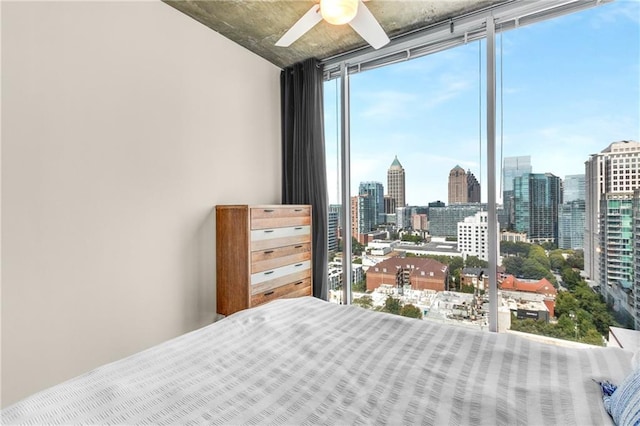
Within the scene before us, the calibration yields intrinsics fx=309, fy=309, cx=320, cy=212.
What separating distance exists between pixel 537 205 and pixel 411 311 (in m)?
1.31

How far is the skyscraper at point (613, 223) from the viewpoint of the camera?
196cm

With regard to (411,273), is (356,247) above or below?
above

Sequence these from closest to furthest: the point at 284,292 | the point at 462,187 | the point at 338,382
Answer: the point at 338,382 < the point at 462,187 < the point at 284,292

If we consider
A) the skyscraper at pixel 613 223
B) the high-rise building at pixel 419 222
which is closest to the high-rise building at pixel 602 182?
the skyscraper at pixel 613 223

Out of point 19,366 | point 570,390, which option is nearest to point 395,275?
point 570,390

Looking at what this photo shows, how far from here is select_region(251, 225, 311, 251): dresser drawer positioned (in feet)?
8.04

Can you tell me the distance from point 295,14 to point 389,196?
170 centimetres

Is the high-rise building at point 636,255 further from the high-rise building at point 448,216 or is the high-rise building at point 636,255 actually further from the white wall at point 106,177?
the white wall at point 106,177

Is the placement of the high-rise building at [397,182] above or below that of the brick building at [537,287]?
above

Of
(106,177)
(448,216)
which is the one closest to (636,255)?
(448,216)

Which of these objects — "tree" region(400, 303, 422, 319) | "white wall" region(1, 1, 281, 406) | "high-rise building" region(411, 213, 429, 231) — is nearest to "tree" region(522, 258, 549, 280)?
"high-rise building" region(411, 213, 429, 231)

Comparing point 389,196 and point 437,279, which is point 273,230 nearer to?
point 389,196

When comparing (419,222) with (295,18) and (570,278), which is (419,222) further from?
(295,18)

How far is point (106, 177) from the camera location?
6.38 ft
